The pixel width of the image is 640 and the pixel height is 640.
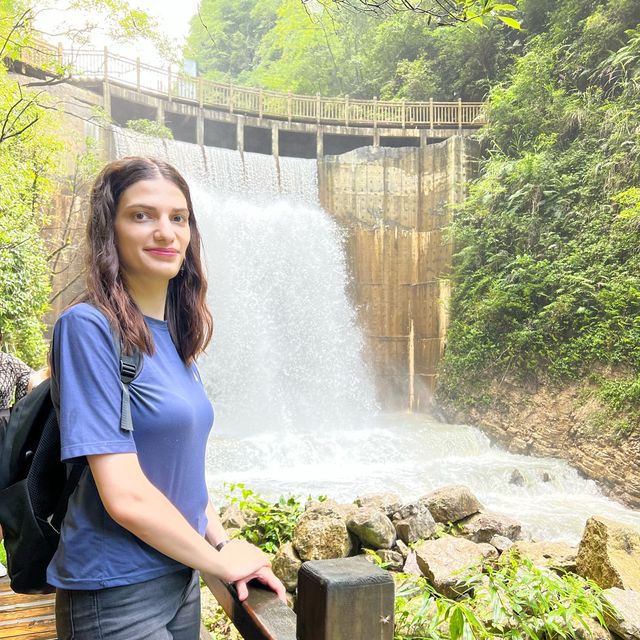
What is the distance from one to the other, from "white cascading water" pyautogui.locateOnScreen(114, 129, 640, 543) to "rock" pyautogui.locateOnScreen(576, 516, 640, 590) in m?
4.08

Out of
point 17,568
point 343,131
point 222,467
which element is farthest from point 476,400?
point 17,568

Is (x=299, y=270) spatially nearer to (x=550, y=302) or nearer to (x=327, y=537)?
(x=550, y=302)

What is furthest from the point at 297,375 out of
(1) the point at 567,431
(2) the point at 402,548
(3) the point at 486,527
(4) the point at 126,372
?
(4) the point at 126,372

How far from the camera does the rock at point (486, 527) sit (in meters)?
4.35

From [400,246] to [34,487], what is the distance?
519 inches

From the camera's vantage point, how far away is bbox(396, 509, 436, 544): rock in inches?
157

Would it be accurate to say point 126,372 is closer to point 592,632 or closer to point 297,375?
point 592,632

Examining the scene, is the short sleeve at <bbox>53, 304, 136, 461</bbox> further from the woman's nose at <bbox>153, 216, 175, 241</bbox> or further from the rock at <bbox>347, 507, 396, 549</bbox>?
the rock at <bbox>347, 507, 396, 549</bbox>

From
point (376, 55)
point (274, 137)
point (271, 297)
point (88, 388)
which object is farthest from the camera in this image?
point (376, 55)

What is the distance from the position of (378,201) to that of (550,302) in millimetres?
4956

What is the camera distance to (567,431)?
31.4ft

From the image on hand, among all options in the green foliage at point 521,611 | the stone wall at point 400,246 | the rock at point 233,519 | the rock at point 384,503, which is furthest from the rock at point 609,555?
the stone wall at point 400,246

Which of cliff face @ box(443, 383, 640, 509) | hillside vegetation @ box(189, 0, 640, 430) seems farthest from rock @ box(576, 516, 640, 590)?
hillside vegetation @ box(189, 0, 640, 430)

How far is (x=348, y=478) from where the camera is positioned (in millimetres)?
7898
